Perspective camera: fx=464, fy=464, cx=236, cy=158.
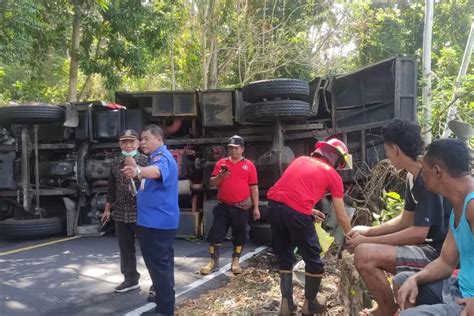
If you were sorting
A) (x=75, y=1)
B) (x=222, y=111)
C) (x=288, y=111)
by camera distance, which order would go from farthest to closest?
(x=75, y=1) < (x=222, y=111) < (x=288, y=111)

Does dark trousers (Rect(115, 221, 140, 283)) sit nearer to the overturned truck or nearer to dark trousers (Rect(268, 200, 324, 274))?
dark trousers (Rect(268, 200, 324, 274))

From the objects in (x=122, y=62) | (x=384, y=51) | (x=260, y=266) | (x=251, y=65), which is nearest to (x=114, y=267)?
(x=260, y=266)

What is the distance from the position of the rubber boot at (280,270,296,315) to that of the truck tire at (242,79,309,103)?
3.45m

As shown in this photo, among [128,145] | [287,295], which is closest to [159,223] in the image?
[128,145]

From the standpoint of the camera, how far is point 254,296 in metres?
4.80

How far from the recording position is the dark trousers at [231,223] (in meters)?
5.80

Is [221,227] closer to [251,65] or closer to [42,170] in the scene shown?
[42,170]

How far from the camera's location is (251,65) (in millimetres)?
15453

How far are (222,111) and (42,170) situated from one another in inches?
138

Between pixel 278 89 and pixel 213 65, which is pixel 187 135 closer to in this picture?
pixel 278 89

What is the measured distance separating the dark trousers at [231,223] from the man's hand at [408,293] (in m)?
3.29

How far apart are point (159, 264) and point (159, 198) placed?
55cm

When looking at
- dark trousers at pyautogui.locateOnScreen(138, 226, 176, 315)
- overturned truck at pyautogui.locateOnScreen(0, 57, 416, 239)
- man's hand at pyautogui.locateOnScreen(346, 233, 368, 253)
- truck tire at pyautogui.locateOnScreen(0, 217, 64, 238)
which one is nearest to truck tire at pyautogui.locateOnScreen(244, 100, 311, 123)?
overturned truck at pyautogui.locateOnScreen(0, 57, 416, 239)

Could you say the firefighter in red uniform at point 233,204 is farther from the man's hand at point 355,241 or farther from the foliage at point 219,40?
the foliage at point 219,40
